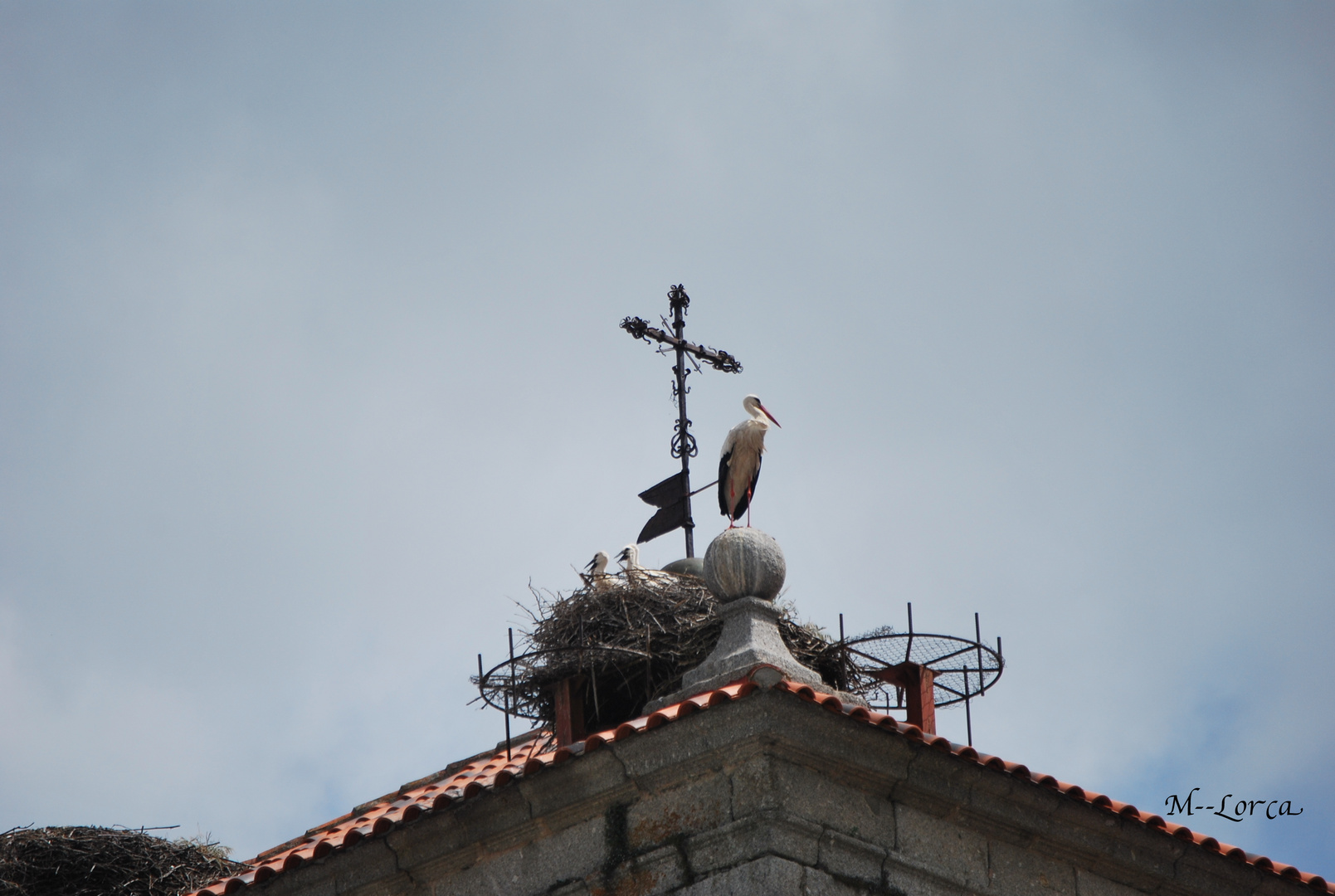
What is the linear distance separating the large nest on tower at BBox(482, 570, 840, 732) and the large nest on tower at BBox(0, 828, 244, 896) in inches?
74.1

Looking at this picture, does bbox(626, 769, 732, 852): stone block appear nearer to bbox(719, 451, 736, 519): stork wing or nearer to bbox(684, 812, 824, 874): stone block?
bbox(684, 812, 824, 874): stone block

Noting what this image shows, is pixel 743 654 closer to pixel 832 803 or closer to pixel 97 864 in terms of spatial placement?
pixel 832 803

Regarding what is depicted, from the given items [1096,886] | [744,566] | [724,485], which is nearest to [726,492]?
[724,485]

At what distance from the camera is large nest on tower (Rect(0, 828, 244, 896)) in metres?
9.49

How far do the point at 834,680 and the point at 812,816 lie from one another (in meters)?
2.65

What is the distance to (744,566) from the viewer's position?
26.1ft

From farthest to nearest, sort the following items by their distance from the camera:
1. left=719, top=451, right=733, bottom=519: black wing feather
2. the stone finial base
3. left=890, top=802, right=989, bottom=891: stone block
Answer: left=719, top=451, right=733, bottom=519: black wing feather → the stone finial base → left=890, top=802, right=989, bottom=891: stone block

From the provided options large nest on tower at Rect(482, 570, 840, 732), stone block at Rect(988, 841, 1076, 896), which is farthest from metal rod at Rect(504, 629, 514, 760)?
stone block at Rect(988, 841, 1076, 896)

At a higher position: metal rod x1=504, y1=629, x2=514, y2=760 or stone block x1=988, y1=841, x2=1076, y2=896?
metal rod x1=504, y1=629, x2=514, y2=760

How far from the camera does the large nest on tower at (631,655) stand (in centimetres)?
891

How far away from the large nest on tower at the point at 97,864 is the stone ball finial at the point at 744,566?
127 inches

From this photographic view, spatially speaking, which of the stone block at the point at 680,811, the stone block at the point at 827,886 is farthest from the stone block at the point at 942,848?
the stone block at the point at 680,811

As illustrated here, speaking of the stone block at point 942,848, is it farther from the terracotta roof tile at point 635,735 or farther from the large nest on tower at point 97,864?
the large nest on tower at point 97,864

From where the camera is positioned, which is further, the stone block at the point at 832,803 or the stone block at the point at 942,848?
the stone block at the point at 942,848
